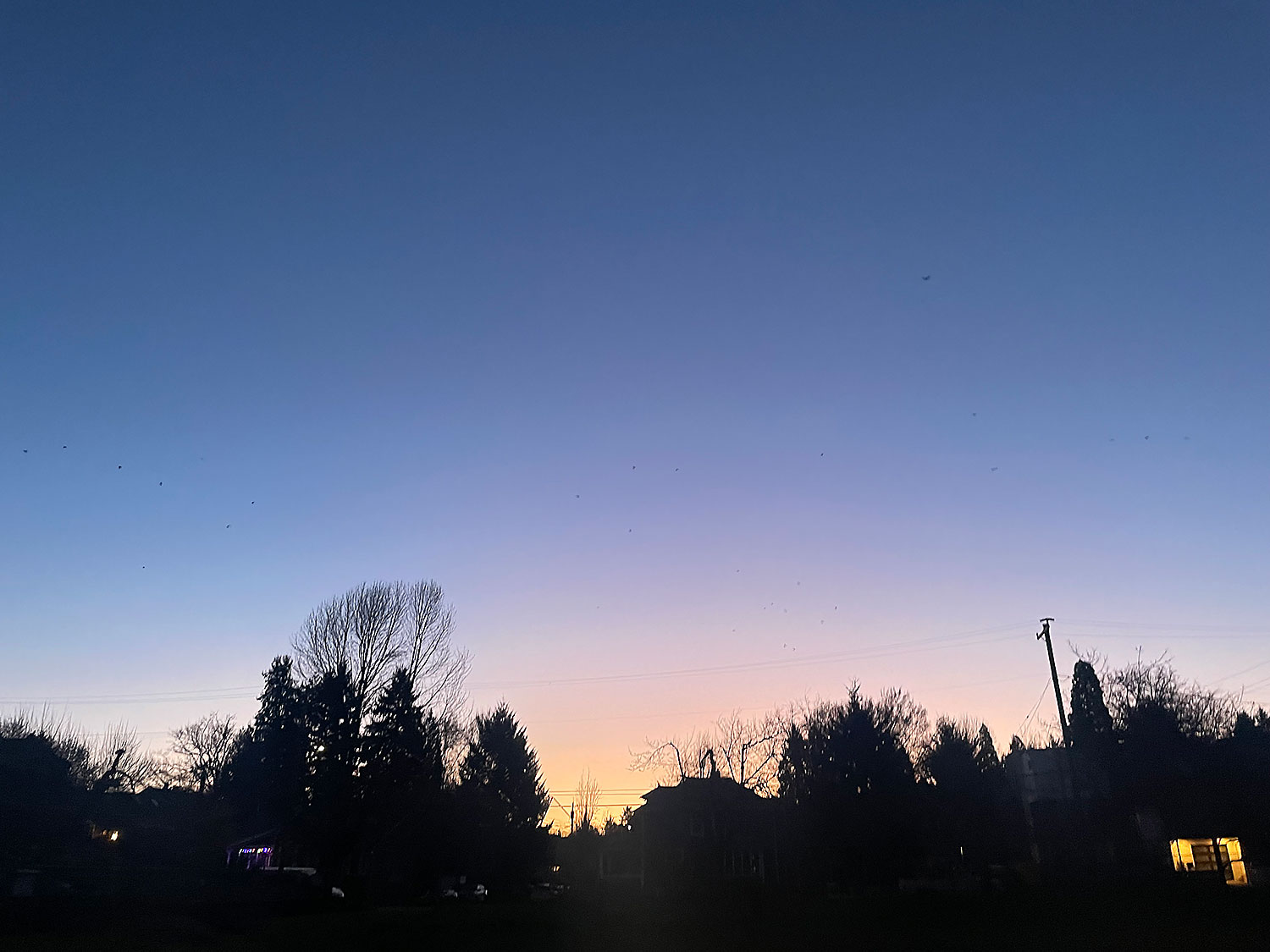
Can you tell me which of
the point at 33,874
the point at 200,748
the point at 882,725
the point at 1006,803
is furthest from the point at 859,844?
the point at 200,748

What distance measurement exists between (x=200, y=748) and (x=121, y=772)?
993cm

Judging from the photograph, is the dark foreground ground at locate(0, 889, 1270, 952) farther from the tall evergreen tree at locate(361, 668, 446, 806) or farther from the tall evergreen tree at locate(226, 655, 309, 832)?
the tall evergreen tree at locate(226, 655, 309, 832)

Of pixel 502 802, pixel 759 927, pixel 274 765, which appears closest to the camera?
pixel 759 927

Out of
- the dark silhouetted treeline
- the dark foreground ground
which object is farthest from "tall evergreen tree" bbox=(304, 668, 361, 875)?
the dark foreground ground

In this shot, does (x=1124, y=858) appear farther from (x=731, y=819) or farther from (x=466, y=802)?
(x=466, y=802)

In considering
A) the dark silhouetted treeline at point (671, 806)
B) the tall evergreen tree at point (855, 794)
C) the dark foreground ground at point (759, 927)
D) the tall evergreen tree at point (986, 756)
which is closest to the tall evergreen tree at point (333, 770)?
the dark silhouetted treeline at point (671, 806)

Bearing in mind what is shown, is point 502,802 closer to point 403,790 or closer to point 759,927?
point 403,790

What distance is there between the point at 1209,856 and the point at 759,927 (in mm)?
32349

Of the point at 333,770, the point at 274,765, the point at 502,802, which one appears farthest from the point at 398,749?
the point at 502,802

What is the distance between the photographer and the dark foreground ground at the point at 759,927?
71.4 feet

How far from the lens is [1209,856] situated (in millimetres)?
42500

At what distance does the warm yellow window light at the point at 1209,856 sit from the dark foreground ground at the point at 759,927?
15.8m

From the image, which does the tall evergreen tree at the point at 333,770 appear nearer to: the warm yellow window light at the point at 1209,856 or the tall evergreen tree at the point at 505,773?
the tall evergreen tree at the point at 505,773

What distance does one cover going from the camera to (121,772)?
81.9m
